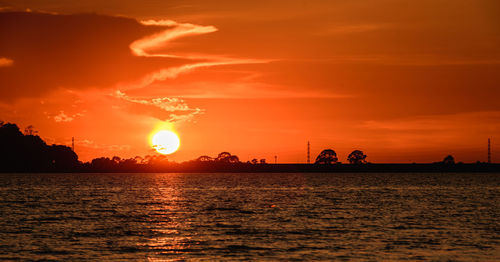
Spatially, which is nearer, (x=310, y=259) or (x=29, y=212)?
(x=310, y=259)

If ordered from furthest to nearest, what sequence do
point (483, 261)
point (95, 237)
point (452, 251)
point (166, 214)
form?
point (166, 214) → point (95, 237) → point (452, 251) → point (483, 261)

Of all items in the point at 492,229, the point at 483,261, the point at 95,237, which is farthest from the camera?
the point at 492,229

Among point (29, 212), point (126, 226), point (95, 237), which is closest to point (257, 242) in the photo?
point (95, 237)

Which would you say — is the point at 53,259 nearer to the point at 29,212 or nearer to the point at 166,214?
the point at 166,214

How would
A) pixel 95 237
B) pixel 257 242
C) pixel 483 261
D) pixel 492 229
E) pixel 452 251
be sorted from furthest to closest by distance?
1. pixel 492 229
2. pixel 95 237
3. pixel 257 242
4. pixel 452 251
5. pixel 483 261

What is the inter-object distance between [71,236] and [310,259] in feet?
80.3

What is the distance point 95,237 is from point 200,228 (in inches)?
465

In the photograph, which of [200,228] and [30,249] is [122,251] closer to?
[30,249]

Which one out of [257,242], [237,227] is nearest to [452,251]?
[257,242]

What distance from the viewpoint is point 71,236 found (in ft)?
188

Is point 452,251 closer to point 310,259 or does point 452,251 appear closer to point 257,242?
point 310,259

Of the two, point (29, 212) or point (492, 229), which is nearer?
point (492, 229)

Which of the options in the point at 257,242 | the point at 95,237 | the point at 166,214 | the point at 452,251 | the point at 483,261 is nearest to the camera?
the point at 483,261

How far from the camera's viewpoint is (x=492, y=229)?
211 feet
